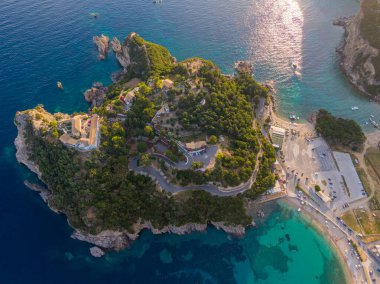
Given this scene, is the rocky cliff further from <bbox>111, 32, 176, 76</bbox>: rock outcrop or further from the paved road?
<bbox>111, 32, 176, 76</bbox>: rock outcrop

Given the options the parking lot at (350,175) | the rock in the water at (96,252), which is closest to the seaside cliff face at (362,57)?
the parking lot at (350,175)

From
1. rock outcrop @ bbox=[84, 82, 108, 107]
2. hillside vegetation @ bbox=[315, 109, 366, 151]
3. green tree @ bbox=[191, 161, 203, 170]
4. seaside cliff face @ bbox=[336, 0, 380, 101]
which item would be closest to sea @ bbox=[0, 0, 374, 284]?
rock outcrop @ bbox=[84, 82, 108, 107]

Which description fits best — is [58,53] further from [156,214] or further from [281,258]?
[281,258]

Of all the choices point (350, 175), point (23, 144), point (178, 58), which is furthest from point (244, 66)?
point (23, 144)

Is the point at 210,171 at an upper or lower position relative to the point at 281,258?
upper

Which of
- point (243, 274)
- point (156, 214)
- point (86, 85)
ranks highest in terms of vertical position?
point (86, 85)

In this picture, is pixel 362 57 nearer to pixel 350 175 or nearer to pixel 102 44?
pixel 350 175

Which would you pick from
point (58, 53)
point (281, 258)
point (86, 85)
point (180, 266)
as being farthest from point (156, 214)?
point (58, 53)

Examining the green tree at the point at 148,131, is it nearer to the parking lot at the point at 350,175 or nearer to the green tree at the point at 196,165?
the green tree at the point at 196,165
